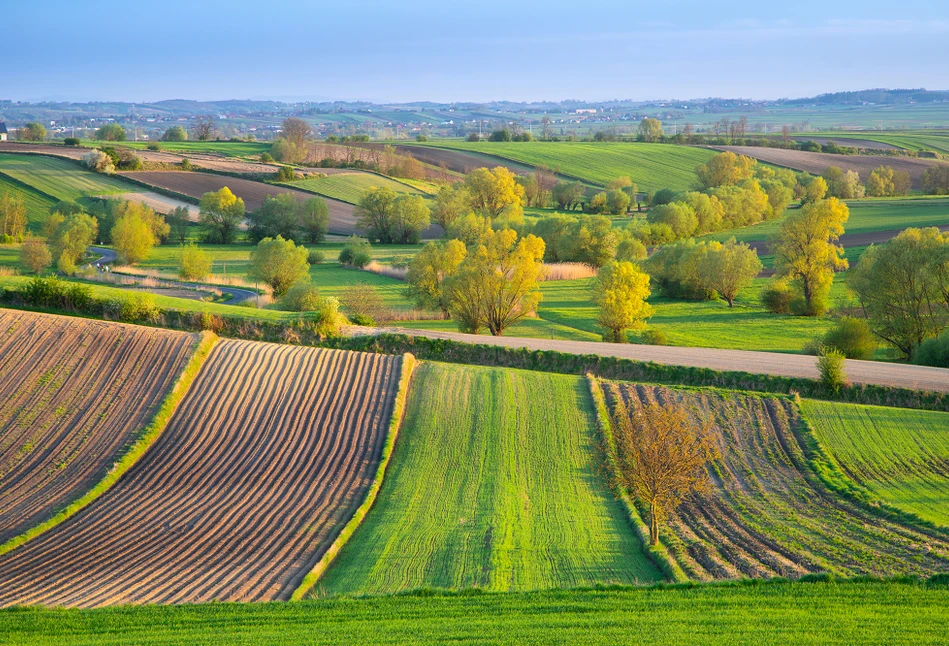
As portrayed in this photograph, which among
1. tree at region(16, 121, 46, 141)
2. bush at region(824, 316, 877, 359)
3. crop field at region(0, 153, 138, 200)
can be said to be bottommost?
bush at region(824, 316, 877, 359)

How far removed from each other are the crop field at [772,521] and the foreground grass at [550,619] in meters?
2.51

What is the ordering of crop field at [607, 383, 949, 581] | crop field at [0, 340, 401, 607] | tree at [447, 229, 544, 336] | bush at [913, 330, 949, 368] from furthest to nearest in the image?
tree at [447, 229, 544, 336] → bush at [913, 330, 949, 368] → crop field at [607, 383, 949, 581] → crop field at [0, 340, 401, 607]

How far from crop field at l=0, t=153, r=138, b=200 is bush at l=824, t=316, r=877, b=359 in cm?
7575

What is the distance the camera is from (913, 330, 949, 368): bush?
3825cm

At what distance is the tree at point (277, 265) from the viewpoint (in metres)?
57.4

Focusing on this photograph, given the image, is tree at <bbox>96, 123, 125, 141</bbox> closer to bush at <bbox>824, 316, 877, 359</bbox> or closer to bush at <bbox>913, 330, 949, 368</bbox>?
bush at <bbox>824, 316, 877, 359</bbox>

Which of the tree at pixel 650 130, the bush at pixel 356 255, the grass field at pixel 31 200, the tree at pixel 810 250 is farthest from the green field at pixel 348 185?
the tree at pixel 650 130

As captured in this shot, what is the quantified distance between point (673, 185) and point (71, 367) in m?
100

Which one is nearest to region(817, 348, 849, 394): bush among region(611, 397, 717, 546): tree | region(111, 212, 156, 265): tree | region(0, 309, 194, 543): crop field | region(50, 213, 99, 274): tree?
region(611, 397, 717, 546): tree

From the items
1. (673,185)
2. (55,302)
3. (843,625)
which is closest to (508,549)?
(843,625)

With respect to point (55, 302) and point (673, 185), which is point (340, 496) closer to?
point (55, 302)

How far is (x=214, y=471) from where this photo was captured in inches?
1017

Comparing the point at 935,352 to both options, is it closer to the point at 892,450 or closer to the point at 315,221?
the point at 892,450

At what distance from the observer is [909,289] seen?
141 ft
